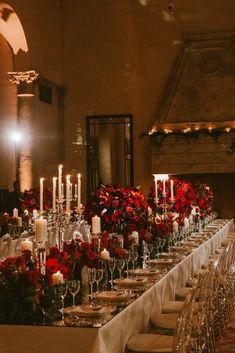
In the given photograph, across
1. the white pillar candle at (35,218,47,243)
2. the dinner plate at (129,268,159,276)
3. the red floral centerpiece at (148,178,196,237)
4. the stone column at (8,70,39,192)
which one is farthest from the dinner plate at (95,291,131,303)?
the stone column at (8,70,39,192)

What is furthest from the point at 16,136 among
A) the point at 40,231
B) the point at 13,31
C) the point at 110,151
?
the point at 40,231

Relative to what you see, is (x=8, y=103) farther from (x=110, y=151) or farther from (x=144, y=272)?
(x=144, y=272)

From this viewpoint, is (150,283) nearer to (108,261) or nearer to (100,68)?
(108,261)

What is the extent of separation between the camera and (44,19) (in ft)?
46.2

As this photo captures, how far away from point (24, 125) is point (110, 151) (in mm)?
2470

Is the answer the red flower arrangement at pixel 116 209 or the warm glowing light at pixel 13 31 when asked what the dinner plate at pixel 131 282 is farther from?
the warm glowing light at pixel 13 31

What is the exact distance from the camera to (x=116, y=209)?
5957mm

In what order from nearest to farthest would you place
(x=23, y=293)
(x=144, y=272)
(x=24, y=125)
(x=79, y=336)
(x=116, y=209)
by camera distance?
1. (x=79, y=336)
2. (x=23, y=293)
3. (x=144, y=272)
4. (x=116, y=209)
5. (x=24, y=125)

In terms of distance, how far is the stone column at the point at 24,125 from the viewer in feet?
42.1

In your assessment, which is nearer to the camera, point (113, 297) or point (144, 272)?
point (113, 297)

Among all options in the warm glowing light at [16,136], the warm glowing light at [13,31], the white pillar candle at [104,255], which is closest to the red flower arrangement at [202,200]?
the warm glowing light at [16,136]

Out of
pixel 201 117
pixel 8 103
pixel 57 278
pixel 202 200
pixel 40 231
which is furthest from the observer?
pixel 201 117

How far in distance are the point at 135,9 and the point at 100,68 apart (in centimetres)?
164

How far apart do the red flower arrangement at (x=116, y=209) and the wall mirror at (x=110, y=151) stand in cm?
844
